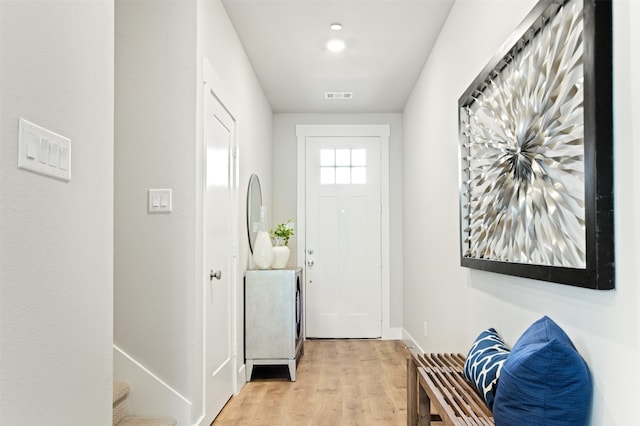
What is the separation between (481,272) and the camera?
2709mm

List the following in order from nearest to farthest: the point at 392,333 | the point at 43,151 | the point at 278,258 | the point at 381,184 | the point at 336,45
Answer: the point at 43,151 → the point at 336,45 → the point at 278,258 → the point at 392,333 → the point at 381,184

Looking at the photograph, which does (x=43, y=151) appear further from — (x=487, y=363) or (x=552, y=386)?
(x=487, y=363)

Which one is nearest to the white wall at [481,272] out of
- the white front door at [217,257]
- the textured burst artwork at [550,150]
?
the textured burst artwork at [550,150]

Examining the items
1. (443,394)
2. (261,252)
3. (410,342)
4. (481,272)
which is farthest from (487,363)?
(410,342)

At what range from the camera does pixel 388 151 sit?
6.16 metres

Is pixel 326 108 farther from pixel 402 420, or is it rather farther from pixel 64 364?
pixel 64 364

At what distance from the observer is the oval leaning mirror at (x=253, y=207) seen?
4.42 meters

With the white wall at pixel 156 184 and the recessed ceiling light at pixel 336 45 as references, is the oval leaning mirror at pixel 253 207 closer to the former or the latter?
the recessed ceiling light at pixel 336 45

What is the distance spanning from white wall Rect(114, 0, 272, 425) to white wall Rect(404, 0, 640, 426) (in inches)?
59.9

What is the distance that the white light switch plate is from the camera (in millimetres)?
1294

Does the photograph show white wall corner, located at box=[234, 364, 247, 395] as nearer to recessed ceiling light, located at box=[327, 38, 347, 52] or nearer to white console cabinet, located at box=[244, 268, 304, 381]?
white console cabinet, located at box=[244, 268, 304, 381]

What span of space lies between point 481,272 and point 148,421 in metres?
1.86

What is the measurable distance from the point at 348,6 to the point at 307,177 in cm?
291

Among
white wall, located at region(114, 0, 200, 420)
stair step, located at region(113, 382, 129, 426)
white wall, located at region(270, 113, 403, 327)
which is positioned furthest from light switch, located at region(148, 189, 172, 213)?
white wall, located at region(270, 113, 403, 327)
